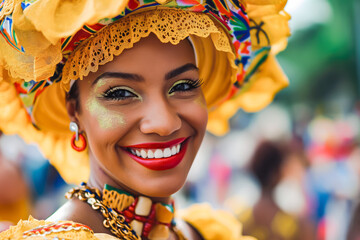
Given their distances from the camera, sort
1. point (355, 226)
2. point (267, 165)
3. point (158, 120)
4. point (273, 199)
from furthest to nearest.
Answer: point (267, 165)
point (273, 199)
point (355, 226)
point (158, 120)

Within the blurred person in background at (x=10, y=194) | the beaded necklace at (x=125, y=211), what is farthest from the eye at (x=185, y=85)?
the blurred person in background at (x=10, y=194)

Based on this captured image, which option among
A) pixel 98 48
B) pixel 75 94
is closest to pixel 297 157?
pixel 75 94

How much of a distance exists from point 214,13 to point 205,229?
1.07 meters

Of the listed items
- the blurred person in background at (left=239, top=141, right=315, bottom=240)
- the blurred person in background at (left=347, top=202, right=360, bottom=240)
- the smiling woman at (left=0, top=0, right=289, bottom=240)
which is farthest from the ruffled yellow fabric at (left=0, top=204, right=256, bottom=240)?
the blurred person in background at (left=239, top=141, right=315, bottom=240)

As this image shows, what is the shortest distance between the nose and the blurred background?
173 centimetres

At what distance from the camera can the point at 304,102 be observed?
21.7 ft

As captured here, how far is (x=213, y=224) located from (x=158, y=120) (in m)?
0.90

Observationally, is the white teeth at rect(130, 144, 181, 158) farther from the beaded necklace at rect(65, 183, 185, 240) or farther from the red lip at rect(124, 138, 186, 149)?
the beaded necklace at rect(65, 183, 185, 240)

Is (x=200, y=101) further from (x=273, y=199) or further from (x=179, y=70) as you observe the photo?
(x=273, y=199)

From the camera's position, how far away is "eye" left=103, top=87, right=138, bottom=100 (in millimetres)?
1671

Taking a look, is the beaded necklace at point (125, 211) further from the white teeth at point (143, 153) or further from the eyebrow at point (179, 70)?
the eyebrow at point (179, 70)

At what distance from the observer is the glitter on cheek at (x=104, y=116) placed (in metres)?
1.64

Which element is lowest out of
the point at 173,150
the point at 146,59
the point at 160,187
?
the point at 160,187

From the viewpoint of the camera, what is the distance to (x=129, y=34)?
64.2 inches
